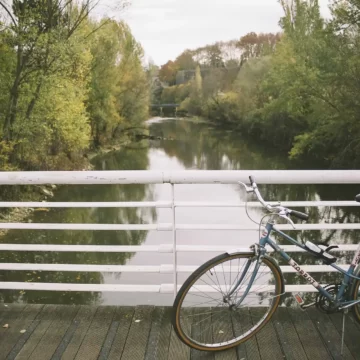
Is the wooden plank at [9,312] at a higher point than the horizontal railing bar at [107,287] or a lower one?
lower

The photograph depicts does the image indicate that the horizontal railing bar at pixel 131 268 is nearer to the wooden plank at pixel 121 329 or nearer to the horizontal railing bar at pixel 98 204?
the wooden plank at pixel 121 329

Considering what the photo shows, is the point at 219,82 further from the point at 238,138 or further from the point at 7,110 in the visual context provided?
the point at 7,110

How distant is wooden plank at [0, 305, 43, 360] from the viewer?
2.48 meters

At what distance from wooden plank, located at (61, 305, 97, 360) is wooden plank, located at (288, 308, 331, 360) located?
4.77ft

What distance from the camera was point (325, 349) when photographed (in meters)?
2.44

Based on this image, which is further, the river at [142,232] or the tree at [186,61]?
the tree at [186,61]

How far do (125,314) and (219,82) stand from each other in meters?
53.8

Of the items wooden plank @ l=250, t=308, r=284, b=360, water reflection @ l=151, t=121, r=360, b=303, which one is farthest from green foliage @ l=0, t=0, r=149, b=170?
wooden plank @ l=250, t=308, r=284, b=360

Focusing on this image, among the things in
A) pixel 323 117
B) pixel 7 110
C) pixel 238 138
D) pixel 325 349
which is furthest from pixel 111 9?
pixel 238 138

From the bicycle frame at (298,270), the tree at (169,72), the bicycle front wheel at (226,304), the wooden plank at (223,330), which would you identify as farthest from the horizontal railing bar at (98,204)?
the tree at (169,72)

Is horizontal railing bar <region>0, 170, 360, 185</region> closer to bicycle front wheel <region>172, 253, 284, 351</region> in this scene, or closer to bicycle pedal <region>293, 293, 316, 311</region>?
bicycle front wheel <region>172, 253, 284, 351</region>

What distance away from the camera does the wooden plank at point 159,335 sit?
7.90 ft

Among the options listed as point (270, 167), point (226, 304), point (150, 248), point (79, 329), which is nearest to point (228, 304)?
point (226, 304)

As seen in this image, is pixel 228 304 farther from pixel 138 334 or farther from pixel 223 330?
pixel 138 334
